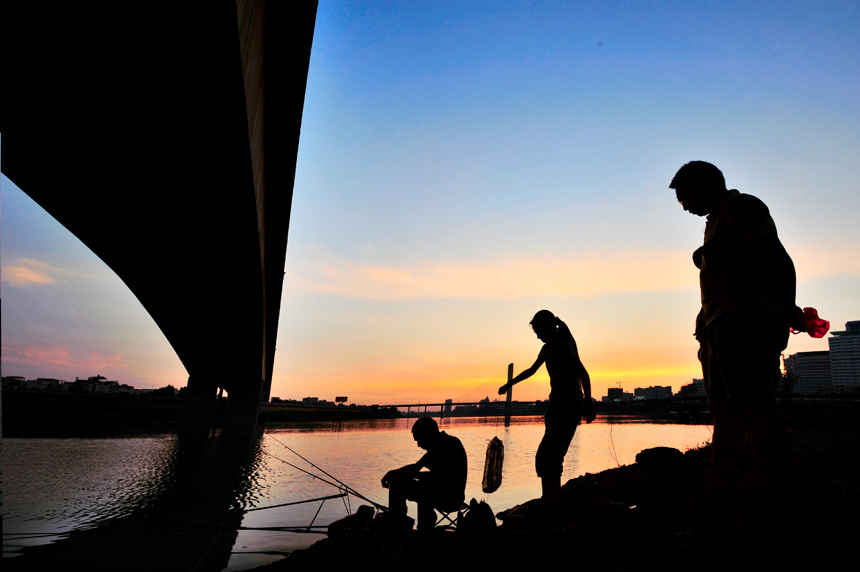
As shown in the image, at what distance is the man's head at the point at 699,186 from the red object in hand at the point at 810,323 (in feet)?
2.90

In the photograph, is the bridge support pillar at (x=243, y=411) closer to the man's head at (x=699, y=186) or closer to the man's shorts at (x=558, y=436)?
the man's shorts at (x=558, y=436)

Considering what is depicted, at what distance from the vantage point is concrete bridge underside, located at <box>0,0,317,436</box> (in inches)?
171

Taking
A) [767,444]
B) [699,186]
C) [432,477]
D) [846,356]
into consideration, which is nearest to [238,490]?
[432,477]

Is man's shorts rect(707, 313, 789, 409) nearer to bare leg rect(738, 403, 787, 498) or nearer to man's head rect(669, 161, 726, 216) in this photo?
bare leg rect(738, 403, 787, 498)

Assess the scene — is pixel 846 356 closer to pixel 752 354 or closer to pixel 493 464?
pixel 493 464

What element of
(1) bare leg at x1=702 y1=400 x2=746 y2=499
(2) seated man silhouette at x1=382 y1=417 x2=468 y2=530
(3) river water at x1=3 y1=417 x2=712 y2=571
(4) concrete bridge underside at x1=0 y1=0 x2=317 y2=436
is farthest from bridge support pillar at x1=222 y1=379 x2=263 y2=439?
(1) bare leg at x1=702 y1=400 x2=746 y2=499

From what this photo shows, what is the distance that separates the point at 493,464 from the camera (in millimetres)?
5895

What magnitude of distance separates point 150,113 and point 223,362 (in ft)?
66.1

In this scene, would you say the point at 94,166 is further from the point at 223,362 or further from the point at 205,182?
the point at 223,362

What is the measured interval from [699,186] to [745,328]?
1.04 m

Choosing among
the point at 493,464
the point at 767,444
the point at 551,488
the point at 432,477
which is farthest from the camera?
the point at 493,464

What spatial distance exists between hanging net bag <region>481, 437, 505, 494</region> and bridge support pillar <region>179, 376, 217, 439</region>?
28043 millimetres

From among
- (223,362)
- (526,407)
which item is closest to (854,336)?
(526,407)

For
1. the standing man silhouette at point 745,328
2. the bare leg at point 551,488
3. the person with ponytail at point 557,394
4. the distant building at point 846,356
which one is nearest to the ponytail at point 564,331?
the person with ponytail at point 557,394
